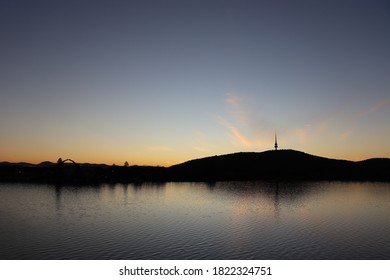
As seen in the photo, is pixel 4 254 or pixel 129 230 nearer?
pixel 4 254

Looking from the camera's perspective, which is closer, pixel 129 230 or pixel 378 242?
pixel 378 242

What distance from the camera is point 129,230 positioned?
44219 millimetres
